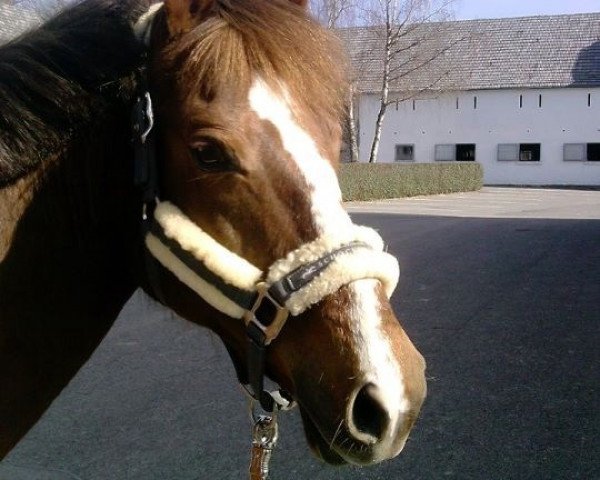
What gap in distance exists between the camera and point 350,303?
1.46 meters

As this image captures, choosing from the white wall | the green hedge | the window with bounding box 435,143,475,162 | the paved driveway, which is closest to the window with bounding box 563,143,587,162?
the white wall

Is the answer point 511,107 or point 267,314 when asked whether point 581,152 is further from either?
point 267,314

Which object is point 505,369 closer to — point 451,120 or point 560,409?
point 560,409

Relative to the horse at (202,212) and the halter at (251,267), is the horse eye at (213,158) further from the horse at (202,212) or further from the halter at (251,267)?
the halter at (251,267)

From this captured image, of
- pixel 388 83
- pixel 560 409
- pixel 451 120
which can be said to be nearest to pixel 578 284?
pixel 560 409

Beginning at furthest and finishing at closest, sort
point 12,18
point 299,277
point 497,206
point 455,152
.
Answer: point 455,152
point 497,206
point 12,18
point 299,277

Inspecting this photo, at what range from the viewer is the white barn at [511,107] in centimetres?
3659

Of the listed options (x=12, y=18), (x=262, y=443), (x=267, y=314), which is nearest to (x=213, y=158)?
(x=267, y=314)

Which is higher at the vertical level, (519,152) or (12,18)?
(12,18)

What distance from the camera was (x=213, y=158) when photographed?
4.96 ft

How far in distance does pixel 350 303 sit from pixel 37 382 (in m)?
0.87

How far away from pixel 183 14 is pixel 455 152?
38456 mm

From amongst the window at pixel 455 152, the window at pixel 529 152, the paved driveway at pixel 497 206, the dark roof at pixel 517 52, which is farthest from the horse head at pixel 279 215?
the window at pixel 529 152

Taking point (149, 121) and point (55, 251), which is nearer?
point (149, 121)
